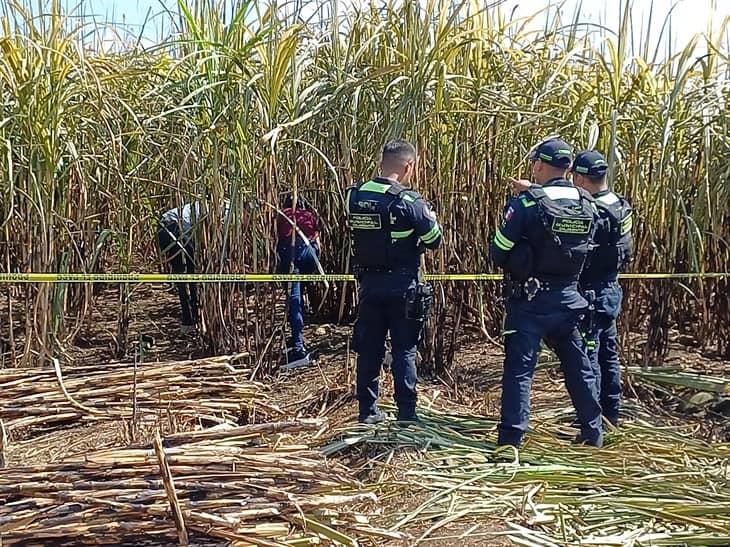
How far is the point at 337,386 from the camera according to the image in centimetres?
520

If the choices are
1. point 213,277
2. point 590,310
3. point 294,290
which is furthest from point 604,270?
point 213,277

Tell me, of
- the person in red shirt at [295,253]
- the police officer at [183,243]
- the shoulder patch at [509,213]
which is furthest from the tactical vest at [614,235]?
the police officer at [183,243]

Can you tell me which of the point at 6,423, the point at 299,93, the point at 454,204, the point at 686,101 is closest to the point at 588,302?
the point at 454,204

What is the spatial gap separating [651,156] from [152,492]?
386cm

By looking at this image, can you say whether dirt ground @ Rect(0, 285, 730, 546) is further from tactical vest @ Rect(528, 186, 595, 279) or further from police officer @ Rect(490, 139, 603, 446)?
tactical vest @ Rect(528, 186, 595, 279)

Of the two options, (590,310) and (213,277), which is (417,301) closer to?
(590,310)

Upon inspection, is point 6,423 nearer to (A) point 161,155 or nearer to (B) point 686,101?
(A) point 161,155

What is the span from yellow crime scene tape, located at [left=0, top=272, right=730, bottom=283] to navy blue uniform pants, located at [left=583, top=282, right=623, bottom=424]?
71 cm

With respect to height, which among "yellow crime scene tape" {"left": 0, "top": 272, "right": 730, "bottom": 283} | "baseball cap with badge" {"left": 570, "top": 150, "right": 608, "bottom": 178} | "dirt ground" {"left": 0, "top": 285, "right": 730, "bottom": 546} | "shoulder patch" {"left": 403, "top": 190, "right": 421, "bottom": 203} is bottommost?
"dirt ground" {"left": 0, "top": 285, "right": 730, "bottom": 546}

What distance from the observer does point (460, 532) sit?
3.31 metres

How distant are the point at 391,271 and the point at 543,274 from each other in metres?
0.79

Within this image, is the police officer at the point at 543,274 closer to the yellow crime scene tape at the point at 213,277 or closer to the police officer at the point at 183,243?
the yellow crime scene tape at the point at 213,277

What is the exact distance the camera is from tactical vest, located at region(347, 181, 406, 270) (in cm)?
438

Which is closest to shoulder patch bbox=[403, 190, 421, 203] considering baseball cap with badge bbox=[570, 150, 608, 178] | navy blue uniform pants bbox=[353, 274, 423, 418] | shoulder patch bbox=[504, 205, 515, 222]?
navy blue uniform pants bbox=[353, 274, 423, 418]
